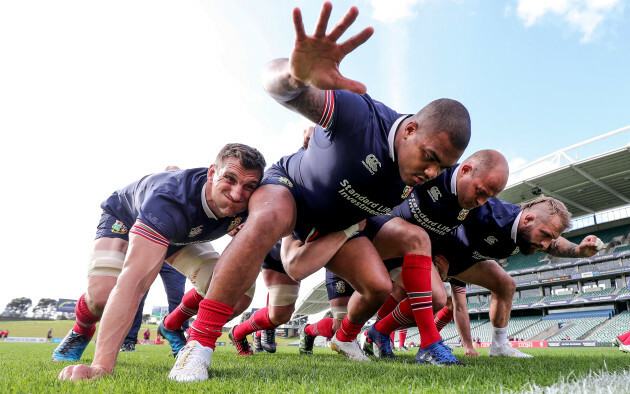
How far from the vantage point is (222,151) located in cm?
273

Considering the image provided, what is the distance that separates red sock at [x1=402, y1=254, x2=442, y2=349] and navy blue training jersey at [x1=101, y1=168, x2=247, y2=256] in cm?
149

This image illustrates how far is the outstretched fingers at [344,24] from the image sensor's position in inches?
65.3

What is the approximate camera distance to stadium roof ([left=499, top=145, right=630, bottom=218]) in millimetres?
22453

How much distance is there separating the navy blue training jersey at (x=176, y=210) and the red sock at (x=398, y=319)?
7.69ft

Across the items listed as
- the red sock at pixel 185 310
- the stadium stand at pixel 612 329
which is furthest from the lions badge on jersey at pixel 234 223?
the stadium stand at pixel 612 329

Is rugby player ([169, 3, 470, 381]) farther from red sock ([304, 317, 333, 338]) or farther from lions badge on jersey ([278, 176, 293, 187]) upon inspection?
red sock ([304, 317, 333, 338])

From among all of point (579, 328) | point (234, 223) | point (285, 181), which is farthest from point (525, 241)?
point (579, 328)

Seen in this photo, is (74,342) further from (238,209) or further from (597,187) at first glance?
(597,187)

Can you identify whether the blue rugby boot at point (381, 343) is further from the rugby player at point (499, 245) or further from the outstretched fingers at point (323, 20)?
the outstretched fingers at point (323, 20)

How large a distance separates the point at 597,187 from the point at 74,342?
2946 centimetres

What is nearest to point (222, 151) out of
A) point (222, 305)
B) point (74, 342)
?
point (222, 305)

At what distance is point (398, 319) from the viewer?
460cm

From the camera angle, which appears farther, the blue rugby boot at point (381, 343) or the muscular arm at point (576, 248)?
the blue rugby boot at point (381, 343)

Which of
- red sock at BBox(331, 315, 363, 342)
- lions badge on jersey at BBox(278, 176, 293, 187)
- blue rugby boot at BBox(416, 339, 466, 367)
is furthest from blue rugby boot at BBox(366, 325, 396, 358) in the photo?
lions badge on jersey at BBox(278, 176, 293, 187)
